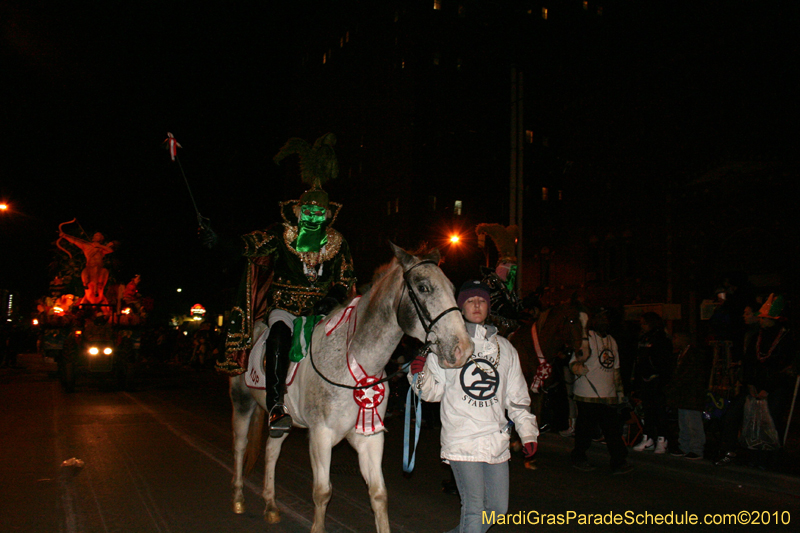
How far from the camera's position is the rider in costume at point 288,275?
576 cm

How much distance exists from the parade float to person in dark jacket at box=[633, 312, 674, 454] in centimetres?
1492

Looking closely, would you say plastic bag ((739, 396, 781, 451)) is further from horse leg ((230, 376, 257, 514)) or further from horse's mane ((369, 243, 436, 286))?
horse leg ((230, 376, 257, 514))

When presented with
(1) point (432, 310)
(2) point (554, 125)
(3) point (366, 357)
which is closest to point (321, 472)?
(3) point (366, 357)

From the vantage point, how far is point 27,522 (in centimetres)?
584

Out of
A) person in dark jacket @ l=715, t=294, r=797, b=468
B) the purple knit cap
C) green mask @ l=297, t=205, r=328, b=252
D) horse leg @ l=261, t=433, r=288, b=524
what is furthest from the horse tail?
person in dark jacket @ l=715, t=294, r=797, b=468

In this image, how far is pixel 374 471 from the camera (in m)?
4.95

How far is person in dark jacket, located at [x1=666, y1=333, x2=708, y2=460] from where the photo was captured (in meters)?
9.80

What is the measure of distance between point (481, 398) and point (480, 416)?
0.12m

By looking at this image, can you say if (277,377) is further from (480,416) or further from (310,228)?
(480,416)

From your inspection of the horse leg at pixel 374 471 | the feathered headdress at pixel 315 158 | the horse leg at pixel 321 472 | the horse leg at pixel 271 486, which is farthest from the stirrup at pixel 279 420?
the feathered headdress at pixel 315 158

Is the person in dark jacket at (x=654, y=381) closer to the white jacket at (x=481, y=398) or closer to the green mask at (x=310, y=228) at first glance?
the green mask at (x=310, y=228)

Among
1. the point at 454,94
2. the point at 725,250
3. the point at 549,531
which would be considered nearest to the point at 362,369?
the point at 549,531

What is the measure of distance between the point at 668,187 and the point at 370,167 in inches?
1012

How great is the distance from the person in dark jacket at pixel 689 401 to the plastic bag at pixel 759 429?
42.7 inches
